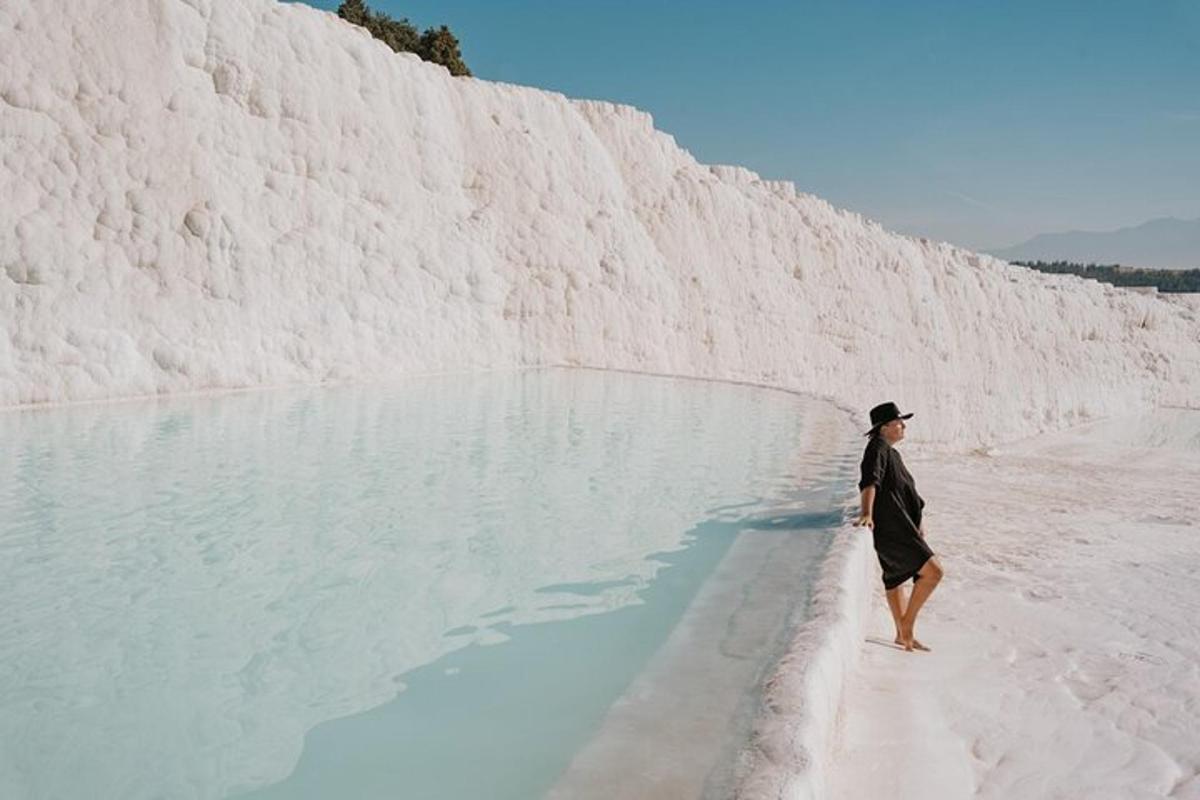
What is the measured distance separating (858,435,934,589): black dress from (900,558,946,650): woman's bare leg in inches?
3.3

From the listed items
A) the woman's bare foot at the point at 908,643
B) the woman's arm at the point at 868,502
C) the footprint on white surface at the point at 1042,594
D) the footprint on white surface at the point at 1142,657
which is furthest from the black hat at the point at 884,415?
the footprint on white surface at the point at 1042,594

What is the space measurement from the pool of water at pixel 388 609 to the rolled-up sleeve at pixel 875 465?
1.62ft

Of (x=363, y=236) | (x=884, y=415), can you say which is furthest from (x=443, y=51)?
(x=884, y=415)

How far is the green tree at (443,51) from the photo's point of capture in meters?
30.2

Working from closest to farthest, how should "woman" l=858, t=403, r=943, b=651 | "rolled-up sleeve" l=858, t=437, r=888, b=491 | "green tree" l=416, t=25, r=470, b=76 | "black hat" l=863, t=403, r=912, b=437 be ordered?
"woman" l=858, t=403, r=943, b=651 < "rolled-up sleeve" l=858, t=437, r=888, b=491 < "black hat" l=863, t=403, r=912, b=437 < "green tree" l=416, t=25, r=470, b=76

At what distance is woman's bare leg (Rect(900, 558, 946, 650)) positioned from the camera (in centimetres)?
471

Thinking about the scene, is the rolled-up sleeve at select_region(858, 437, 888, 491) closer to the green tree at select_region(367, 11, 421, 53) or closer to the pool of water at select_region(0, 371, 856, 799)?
the pool of water at select_region(0, 371, 856, 799)

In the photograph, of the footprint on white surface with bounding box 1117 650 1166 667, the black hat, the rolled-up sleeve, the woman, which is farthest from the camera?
the black hat

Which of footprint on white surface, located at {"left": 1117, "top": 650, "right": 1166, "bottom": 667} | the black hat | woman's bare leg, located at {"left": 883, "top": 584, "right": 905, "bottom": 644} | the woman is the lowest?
footprint on white surface, located at {"left": 1117, "top": 650, "right": 1166, "bottom": 667}

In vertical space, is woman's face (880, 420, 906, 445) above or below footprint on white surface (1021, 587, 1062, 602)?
above

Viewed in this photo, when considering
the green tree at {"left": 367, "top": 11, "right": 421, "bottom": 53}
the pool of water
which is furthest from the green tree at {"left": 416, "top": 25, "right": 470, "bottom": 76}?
the pool of water

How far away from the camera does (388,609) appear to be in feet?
13.9

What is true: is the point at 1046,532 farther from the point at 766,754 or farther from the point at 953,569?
the point at 766,754

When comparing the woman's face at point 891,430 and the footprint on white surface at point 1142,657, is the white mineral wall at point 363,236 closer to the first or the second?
the woman's face at point 891,430
